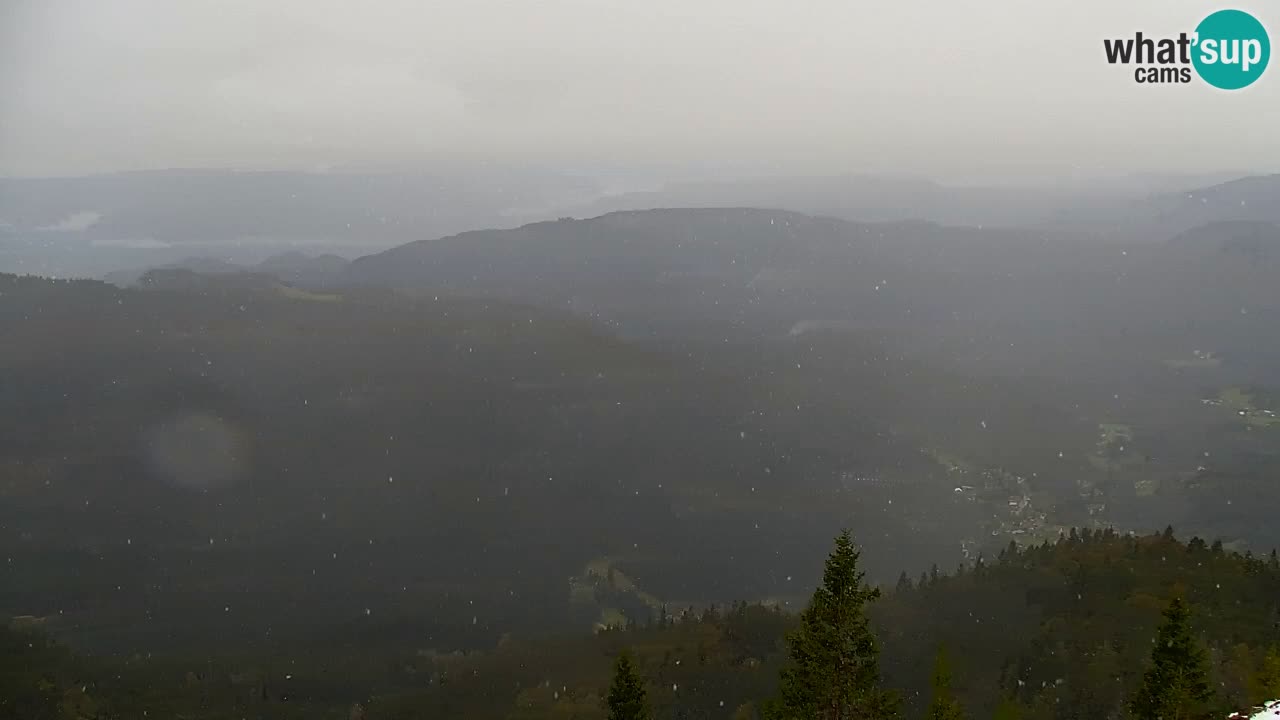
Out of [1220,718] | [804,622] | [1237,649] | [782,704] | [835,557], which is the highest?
[835,557]

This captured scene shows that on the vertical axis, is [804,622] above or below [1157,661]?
above

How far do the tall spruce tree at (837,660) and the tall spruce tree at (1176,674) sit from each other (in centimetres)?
1935

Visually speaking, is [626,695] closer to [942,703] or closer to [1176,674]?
[942,703]

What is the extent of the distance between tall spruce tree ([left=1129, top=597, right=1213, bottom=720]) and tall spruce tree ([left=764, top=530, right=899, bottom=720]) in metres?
19.3

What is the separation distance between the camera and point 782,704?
4306 cm

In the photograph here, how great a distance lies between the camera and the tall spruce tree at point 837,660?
4025 cm

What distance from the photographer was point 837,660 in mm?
40625

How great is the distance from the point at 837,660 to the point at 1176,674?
23.3m

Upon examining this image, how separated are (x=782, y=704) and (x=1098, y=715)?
600ft

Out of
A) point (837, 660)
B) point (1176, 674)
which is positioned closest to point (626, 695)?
point (837, 660)

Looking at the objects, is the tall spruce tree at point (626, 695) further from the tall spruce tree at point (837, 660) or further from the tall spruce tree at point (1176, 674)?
the tall spruce tree at point (1176, 674)

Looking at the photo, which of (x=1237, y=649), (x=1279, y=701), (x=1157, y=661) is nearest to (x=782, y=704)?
(x=1157, y=661)

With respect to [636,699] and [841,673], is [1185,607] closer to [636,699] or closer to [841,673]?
[841,673]

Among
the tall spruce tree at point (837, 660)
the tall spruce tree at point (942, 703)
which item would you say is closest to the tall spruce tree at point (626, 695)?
the tall spruce tree at point (837, 660)
